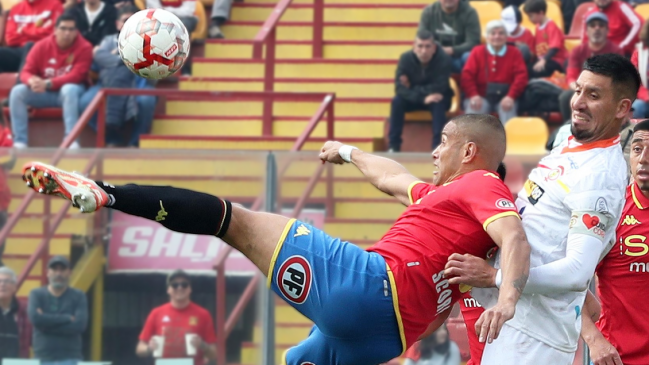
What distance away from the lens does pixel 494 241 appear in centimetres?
482

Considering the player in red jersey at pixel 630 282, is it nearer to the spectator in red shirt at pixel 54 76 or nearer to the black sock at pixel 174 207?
the black sock at pixel 174 207

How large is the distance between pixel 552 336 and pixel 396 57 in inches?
341

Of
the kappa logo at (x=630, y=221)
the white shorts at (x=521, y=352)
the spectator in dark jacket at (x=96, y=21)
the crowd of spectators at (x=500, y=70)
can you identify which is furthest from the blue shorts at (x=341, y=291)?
the spectator in dark jacket at (x=96, y=21)

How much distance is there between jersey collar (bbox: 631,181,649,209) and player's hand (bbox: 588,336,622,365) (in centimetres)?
77

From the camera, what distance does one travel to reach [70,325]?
8.98 metres

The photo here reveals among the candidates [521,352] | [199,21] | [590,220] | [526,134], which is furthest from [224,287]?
[199,21]

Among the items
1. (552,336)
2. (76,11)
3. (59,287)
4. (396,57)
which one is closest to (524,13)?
(396,57)

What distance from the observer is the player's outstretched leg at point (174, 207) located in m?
4.80

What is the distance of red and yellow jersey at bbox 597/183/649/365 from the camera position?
5516 millimetres

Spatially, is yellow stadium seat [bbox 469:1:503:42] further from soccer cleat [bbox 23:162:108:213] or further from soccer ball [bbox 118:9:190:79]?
soccer cleat [bbox 23:162:108:213]

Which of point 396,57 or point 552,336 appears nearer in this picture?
point 552,336

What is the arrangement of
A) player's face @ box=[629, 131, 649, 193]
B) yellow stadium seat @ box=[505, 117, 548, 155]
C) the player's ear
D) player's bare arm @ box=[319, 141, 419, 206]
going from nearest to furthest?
the player's ear < player's face @ box=[629, 131, 649, 193] < player's bare arm @ box=[319, 141, 419, 206] < yellow stadium seat @ box=[505, 117, 548, 155]

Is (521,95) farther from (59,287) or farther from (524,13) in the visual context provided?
(59,287)

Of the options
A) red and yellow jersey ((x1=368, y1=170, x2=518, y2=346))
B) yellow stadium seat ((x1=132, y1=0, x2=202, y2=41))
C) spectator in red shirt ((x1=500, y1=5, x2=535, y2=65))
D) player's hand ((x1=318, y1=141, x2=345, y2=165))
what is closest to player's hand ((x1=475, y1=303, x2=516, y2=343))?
red and yellow jersey ((x1=368, y1=170, x2=518, y2=346))
